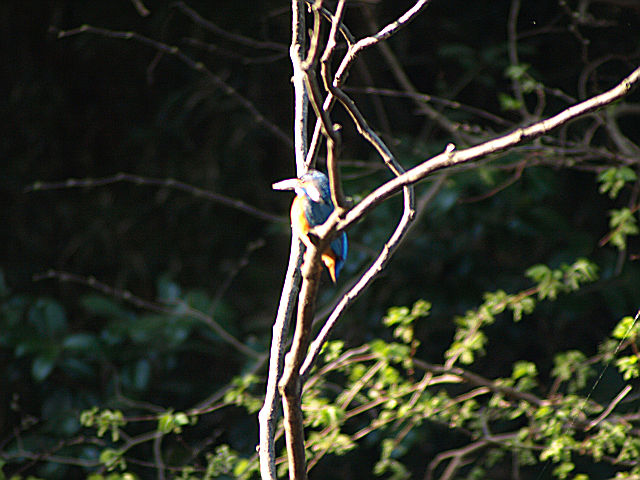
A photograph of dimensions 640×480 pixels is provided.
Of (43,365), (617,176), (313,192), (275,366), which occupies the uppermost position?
(313,192)

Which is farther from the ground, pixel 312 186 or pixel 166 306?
pixel 312 186

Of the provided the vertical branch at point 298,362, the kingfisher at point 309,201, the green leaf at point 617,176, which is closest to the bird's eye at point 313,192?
the kingfisher at point 309,201

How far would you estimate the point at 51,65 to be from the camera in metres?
3.59

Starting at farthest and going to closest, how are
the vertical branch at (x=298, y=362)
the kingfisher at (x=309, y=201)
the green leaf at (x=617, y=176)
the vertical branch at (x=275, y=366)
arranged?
the green leaf at (x=617, y=176) → the kingfisher at (x=309, y=201) → the vertical branch at (x=275, y=366) → the vertical branch at (x=298, y=362)

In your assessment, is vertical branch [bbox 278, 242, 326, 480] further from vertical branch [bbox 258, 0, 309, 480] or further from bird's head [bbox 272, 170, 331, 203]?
bird's head [bbox 272, 170, 331, 203]

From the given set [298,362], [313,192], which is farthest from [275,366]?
[313,192]

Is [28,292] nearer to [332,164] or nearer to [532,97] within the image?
[532,97]

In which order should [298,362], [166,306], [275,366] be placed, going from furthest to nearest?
[166,306]
[275,366]
[298,362]

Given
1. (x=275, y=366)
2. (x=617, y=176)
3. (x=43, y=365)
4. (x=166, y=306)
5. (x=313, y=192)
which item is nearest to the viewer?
(x=275, y=366)

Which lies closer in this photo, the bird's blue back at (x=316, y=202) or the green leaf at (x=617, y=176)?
the bird's blue back at (x=316, y=202)

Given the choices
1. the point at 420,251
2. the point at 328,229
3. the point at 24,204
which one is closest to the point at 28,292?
the point at 24,204

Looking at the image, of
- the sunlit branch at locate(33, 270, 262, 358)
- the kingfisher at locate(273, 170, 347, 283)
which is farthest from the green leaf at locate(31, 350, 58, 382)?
the kingfisher at locate(273, 170, 347, 283)

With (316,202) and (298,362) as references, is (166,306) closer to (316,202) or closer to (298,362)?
(316,202)

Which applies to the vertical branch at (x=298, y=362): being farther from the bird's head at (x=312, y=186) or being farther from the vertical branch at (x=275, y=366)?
the bird's head at (x=312, y=186)
